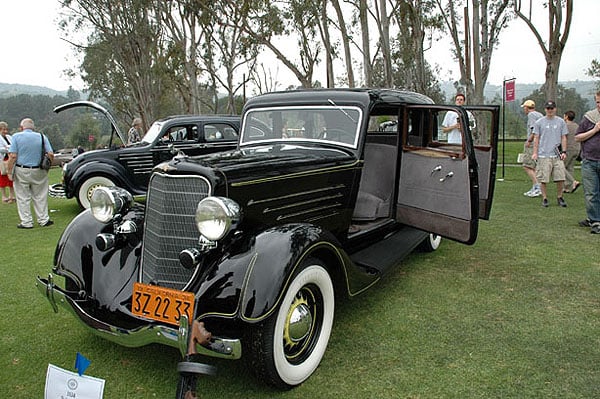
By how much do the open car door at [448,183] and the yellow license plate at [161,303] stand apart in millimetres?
2558

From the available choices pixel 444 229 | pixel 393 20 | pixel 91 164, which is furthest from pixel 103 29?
pixel 444 229

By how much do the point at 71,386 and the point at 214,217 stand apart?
3.54ft

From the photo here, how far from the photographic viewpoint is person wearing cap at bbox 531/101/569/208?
739 centimetres

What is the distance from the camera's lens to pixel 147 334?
7.82ft

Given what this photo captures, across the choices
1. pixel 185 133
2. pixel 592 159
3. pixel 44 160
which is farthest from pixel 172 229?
pixel 185 133

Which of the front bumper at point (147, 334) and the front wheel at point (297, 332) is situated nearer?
the front bumper at point (147, 334)

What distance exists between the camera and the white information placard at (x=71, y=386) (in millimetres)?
1911

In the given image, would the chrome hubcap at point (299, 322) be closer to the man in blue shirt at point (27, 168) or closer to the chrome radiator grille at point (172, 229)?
the chrome radiator grille at point (172, 229)

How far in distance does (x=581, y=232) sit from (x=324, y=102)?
4.37m

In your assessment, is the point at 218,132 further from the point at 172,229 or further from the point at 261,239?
the point at 261,239

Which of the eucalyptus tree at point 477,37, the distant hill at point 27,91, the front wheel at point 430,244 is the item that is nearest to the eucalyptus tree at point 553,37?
the eucalyptus tree at point 477,37

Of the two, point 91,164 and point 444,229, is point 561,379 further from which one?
point 91,164

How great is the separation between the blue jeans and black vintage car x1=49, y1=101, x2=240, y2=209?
6417mm

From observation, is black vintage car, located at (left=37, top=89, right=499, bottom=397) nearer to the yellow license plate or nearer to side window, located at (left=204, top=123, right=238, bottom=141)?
the yellow license plate
